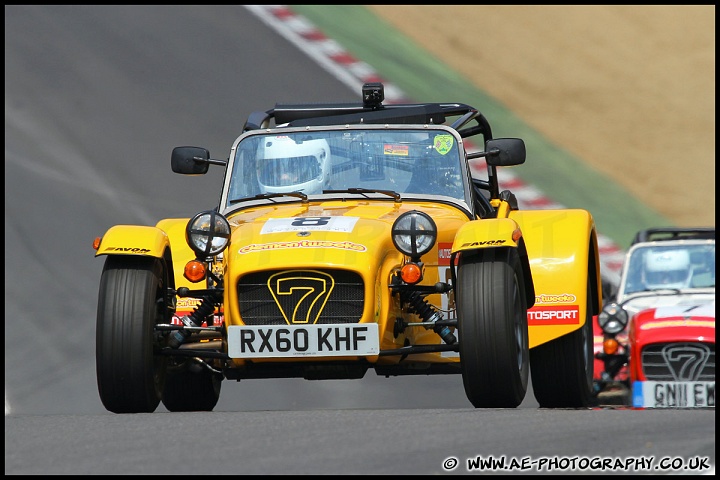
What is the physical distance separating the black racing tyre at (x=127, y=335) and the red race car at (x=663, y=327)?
5321 millimetres

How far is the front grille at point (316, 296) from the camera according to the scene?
8.34 m

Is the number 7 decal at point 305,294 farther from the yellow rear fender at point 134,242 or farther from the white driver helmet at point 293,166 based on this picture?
the white driver helmet at point 293,166

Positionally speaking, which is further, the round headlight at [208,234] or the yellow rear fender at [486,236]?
the round headlight at [208,234]

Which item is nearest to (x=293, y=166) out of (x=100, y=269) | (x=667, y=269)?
(x=667, y=269)

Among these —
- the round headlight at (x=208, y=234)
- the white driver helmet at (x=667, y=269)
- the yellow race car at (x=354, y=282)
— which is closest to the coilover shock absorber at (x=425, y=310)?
Result: the yellow race car at (x=354, y=282)

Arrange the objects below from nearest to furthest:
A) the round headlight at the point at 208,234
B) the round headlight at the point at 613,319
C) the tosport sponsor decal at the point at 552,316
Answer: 1. the round headlight at the point at 208,234
2. the tosport sponsor decal at the point at 552,316
3. the round headlight at the point at 613,319

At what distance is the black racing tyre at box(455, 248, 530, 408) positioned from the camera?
812cm

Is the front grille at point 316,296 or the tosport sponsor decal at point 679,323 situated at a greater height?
the front grille at point 316,296

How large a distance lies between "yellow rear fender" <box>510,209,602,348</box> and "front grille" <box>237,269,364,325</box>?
5.46 ft

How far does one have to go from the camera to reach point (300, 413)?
8.02m

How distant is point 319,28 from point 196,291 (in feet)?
61.3

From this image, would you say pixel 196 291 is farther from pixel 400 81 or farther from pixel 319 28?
pixel 319 28

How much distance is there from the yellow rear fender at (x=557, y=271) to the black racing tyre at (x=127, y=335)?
2542 millimetres

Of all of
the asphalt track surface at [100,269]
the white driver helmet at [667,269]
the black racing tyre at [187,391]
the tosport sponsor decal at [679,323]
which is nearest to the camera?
the asphalt track surface at [100,269]
